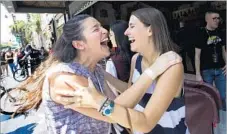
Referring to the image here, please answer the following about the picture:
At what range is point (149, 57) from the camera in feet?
5.27

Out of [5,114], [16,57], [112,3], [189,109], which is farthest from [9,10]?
[189,109]

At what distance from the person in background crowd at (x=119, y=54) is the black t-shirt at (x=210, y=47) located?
179 cm

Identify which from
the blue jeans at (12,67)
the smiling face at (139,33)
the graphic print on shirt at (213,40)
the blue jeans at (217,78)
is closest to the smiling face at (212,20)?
the graphic print on shirt at (213,40)

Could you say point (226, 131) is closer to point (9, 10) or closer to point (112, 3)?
point (112, 3)

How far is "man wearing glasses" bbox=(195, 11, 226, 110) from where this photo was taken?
4.03 metres

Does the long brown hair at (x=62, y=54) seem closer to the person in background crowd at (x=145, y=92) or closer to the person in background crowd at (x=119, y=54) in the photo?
the person in background crowd at (x=145, y=92)

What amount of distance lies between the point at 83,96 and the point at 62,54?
400 millimetres

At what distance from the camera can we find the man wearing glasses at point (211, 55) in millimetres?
4027

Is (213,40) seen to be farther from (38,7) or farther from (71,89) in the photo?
(38,7)

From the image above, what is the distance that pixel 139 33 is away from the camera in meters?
1.56

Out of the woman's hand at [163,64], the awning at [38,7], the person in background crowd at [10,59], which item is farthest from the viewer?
the awning at [38,7]

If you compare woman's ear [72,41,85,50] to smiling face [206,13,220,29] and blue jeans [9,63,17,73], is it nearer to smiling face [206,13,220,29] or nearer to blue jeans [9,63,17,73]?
smiling face [206,13,220,29]

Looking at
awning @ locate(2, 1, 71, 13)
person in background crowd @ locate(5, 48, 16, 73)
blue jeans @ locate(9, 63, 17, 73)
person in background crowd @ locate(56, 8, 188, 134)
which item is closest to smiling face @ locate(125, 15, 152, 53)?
person in background crowd @ locate(56, 8, 188, 134)

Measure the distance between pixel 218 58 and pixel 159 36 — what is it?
2.74 m
